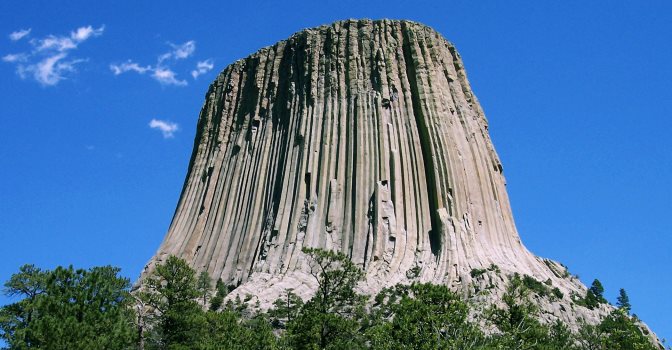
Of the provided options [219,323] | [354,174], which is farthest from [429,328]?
[354,174]

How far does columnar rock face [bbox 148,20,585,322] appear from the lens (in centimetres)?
5850

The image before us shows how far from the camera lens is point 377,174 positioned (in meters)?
61.6

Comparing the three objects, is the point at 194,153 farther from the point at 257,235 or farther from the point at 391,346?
the point at 391,346

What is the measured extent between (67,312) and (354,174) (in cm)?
2890

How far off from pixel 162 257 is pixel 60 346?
3318cm

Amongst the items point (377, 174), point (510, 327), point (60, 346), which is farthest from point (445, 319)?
point (377, 174)

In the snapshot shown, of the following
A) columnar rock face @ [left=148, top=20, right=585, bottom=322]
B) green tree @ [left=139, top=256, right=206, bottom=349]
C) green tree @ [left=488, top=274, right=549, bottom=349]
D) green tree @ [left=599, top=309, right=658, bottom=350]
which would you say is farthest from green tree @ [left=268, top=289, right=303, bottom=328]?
green tree @ [left=599, top=309, right=658, bottom=350]

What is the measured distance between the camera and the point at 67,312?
35656 millimetres

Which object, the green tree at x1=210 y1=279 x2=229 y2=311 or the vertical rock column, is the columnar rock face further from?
the green tree at x1=210 y1=279 x2=229 y2=311

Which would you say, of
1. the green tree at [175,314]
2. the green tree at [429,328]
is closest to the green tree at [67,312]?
the green tree at [175,314]

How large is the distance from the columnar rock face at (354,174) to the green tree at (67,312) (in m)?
17.7

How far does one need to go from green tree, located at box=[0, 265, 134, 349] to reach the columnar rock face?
17.7 meters

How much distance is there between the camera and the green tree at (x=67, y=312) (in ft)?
111

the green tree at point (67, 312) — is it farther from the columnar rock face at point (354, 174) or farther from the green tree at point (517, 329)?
the columnar rock face at point (354, 174)
